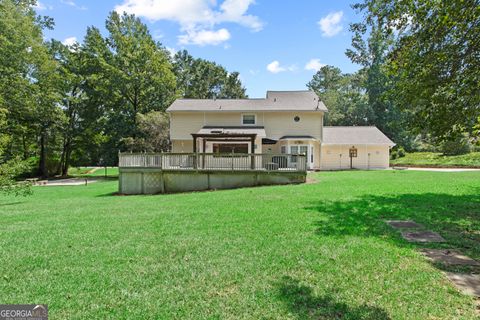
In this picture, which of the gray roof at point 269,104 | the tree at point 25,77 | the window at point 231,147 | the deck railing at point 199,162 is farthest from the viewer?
the gray roof at point 269,104

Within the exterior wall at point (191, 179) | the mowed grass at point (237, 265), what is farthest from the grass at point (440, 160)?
the mowed grass at point (237, 265)

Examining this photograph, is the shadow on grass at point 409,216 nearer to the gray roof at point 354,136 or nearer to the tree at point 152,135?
the gray roof at point 354,136

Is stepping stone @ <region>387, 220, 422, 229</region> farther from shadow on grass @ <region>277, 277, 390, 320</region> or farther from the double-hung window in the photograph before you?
the double-hung window

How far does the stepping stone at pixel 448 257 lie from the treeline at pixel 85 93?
24.1 m

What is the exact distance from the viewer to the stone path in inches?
141

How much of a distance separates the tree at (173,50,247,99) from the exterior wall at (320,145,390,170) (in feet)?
91.6

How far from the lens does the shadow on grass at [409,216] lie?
5.52 m

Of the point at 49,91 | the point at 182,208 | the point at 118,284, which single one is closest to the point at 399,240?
the point at 118,284

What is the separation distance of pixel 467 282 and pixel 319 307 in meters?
2.15

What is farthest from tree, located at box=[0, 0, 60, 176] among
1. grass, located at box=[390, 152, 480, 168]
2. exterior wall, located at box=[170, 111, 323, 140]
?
grass, located at box=[390, 152, 480, 168]

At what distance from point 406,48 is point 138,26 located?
110ft

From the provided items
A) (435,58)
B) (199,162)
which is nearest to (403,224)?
(435,58)

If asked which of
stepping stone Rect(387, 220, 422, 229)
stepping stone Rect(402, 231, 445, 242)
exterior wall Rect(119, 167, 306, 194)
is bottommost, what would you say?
stepping stone Rect(402, 231, 445, 242)

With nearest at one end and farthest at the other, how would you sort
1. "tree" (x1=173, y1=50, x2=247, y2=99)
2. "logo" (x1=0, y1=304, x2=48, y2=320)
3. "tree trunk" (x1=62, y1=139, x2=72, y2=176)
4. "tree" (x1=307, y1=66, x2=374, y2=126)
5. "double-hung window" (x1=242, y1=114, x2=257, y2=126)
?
"logo" (x1=0, y1=304, x2=48, y2=320) < "double-hung window" (x1=242, y1=114, x2=257, y2=126) < "tree trunk" (x1=62, y1=139, x2=72, y2=176) < "tree" (x1=307, y1=66, x2=374, y2=126) < "tree" (x1=173, y1=50, x2=247, y2=99)
